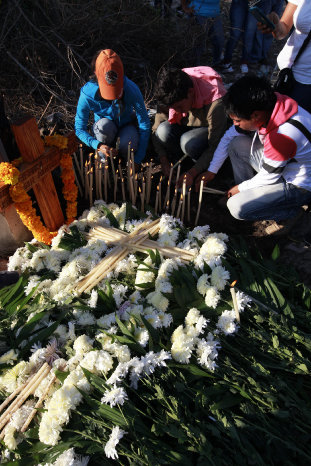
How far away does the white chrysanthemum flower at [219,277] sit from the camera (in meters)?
1.90

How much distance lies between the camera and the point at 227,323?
5.75ft

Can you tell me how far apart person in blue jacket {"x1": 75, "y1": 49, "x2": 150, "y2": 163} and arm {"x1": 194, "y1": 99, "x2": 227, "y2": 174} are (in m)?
0.55

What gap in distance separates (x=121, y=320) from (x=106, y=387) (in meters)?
0.40

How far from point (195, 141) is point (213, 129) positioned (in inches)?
9.5

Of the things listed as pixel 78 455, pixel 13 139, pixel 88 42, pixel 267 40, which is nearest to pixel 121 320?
pixel 78 455

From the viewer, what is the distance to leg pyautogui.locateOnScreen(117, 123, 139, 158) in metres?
3.18

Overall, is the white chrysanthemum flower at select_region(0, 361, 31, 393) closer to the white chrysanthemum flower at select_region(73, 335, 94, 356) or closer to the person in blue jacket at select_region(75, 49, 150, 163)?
the white chrysanthemum flower at select_region(73, 335, 94, 356)

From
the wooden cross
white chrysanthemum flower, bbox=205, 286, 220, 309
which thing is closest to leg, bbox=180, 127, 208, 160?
the wooden cross

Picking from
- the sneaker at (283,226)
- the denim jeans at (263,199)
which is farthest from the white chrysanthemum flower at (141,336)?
the sneaker at (283,226)

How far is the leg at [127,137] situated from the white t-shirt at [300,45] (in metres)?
1.40

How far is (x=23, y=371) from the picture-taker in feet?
5.46

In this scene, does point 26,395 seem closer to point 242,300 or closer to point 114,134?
point 242,300

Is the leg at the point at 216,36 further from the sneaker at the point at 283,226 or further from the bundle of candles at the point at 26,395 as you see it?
the bundle of candles at the point at 26,395

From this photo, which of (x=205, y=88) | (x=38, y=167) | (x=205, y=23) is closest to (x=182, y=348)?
(x=38, y=167)
